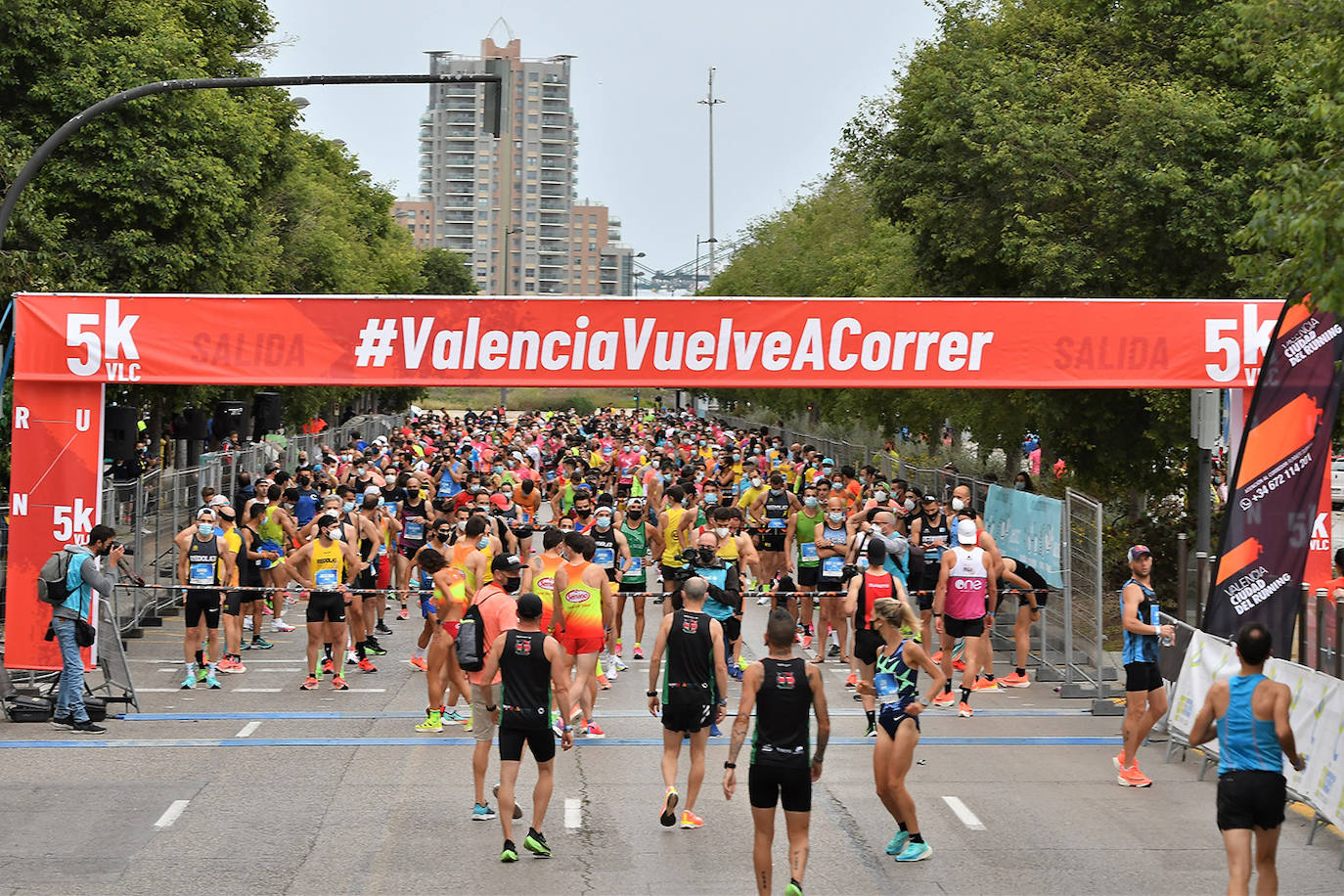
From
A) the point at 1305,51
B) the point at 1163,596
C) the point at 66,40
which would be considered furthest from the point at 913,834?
the point at 66,40

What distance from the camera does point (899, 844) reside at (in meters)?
10.1

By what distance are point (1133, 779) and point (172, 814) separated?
23.3ft

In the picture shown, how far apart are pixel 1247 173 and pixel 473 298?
36.0ft

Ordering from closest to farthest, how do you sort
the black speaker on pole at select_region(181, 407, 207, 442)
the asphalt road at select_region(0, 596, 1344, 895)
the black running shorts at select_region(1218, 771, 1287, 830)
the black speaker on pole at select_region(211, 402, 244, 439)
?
the black running shorts at select_region(1218, 771, 1287, 830) < the asphalt road at select_region(0, 596, 1344, 895) < the black speaker on pole at select_region(181, 407, 207, 442) < the black speaker on pole at select_region(211, 402, 244, 439)

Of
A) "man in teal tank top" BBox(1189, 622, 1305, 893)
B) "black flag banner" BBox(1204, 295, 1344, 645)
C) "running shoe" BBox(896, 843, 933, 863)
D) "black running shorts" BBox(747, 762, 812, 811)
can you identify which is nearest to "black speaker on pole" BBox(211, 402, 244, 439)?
"black flag banner" BBox(1204, 295, 1344, 645)

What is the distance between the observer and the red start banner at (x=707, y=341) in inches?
625

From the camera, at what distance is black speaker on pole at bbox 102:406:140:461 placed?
1800 cm

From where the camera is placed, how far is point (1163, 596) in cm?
2234

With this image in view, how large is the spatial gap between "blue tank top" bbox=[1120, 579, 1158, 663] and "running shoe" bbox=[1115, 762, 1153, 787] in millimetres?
838

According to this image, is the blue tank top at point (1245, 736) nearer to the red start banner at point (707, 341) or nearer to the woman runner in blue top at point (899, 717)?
the woman runner in blue top at point (899, 717)

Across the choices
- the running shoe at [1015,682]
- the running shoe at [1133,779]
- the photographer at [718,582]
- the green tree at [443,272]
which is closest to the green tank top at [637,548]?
the photographer at [718,582]

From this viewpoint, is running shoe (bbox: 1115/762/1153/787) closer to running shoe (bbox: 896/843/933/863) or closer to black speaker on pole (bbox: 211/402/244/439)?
running shoe (bbox: 896/843/933/863)

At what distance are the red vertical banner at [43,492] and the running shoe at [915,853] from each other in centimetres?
933

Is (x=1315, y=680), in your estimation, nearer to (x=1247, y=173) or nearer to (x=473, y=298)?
(x=473, y=298)
